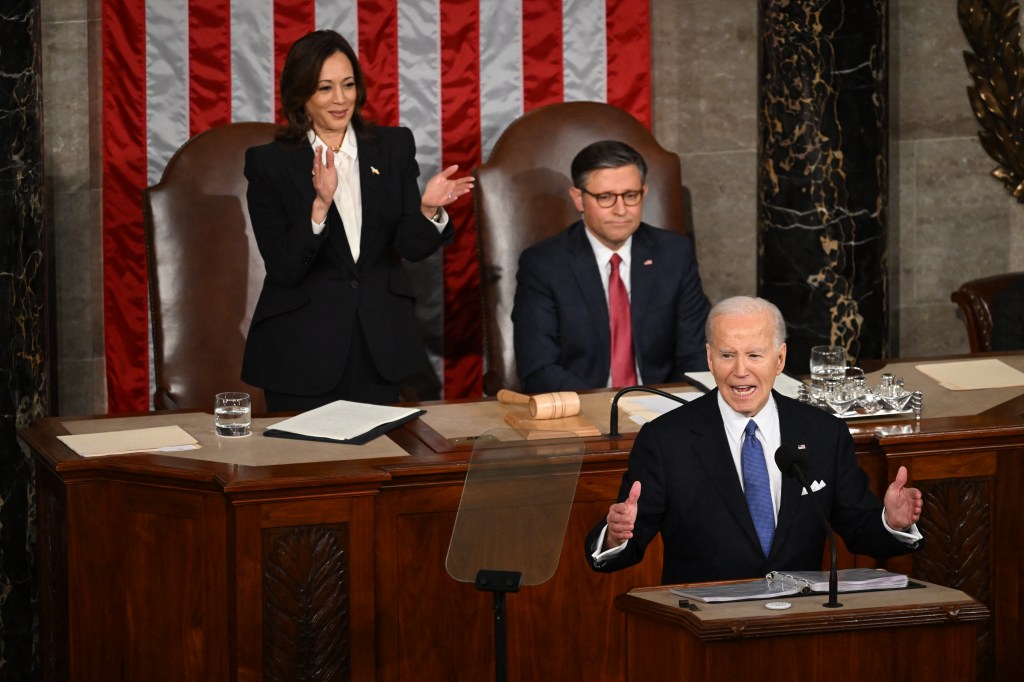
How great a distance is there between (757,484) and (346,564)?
41.4 inches

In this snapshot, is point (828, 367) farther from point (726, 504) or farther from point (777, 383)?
point (726, 504)

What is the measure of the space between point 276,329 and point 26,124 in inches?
49.9

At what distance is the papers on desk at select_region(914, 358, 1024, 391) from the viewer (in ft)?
15.6

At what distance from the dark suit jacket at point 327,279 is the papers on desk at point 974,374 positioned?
1.64 metres

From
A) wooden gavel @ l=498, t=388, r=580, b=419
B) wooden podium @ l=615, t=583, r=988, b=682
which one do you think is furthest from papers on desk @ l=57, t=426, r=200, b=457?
wooden podium @ l=615, t=583, r=988, b=682

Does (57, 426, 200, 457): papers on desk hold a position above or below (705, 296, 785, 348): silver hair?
below

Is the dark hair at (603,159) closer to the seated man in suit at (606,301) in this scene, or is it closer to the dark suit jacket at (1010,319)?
the seated man in suit at (606,301)

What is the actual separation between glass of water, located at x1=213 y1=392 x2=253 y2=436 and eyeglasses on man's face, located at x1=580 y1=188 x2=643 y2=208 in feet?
4.99

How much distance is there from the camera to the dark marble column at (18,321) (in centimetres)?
531

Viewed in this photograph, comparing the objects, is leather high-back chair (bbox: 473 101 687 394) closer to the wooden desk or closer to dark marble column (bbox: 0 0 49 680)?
dark marble column (bbox: 0 0 49 680)

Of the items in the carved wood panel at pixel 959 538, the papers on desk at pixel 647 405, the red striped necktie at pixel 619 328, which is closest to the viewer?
the carved wood panel at pixel 959 538

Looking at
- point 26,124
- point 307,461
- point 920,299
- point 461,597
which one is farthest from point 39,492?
point 920,299

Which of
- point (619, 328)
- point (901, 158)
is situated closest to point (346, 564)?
point (619, 328)

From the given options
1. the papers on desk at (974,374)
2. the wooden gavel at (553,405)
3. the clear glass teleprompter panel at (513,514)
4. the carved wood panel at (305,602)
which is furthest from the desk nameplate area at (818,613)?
the papers on desk at (974,374)
